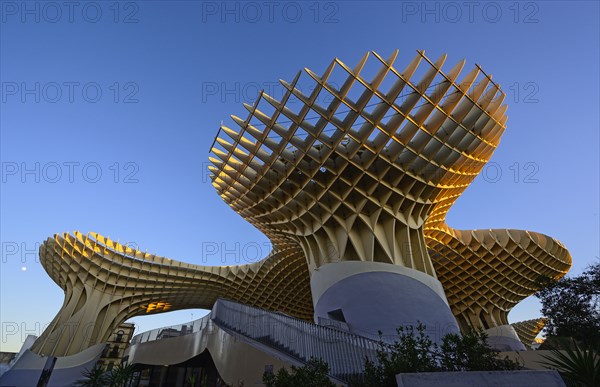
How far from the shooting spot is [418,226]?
22719 millimetres

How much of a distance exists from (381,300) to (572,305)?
1058 centimetres

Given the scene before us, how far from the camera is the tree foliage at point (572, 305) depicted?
17.3 m

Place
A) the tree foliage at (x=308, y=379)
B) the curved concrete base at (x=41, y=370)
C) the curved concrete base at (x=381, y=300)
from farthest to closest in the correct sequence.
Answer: the curved concrete base at (x=41, y=370) → the curved concrete base at (x=381, y=300) → the tree foliage at (x=308, y=379)

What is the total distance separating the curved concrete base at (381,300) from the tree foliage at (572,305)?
5781 mm

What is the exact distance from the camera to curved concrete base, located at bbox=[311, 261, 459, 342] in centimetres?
1719

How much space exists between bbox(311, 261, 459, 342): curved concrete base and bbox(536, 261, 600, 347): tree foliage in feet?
19.0

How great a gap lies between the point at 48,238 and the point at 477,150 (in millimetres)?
45782

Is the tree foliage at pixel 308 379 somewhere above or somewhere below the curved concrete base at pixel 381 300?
below

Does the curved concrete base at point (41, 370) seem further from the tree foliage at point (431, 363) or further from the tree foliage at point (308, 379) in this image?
the tree foliage at point (431, 363)

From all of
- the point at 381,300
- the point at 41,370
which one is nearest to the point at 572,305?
the point at 381,300

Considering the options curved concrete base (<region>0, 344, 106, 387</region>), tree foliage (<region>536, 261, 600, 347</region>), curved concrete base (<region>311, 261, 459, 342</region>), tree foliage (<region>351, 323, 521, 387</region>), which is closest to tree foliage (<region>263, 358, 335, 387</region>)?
tree foliage (<region>351, 323, 521, 387</region>)

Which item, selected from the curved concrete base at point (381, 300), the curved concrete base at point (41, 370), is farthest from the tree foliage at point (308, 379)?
the curved concrete base at point (41, 370)

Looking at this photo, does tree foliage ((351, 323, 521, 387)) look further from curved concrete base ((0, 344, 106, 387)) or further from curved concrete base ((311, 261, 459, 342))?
curved concrete base ((0, 344, 106, 387))

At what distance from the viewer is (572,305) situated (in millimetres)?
18062
